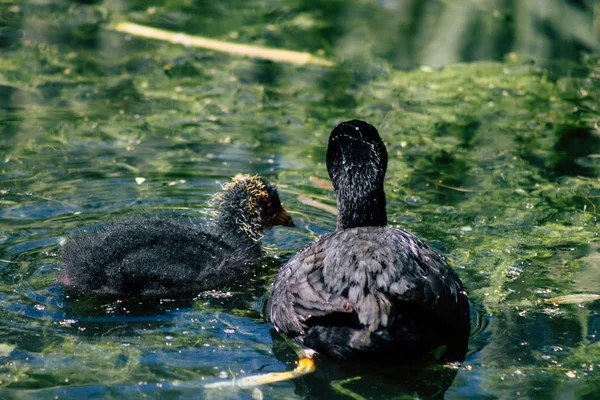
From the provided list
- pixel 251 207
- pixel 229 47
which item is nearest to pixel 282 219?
pixel 251 207

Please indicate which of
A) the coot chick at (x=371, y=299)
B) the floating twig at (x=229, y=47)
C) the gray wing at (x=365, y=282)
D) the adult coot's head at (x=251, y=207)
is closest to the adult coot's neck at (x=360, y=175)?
the coot chick at (x=371, y=299)

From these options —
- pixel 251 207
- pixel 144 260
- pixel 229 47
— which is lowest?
pixel 144 260

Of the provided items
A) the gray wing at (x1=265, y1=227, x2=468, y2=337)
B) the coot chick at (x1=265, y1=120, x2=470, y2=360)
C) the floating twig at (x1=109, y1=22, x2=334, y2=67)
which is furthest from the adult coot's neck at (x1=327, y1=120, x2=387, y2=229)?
the floating twig at (x1=109, y1=22, x2=334, y2=67)

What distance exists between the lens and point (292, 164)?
791 cm

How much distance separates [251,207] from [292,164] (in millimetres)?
1482

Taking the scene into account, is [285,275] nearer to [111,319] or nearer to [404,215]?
[111,319]

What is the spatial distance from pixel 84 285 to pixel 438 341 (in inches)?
82.8

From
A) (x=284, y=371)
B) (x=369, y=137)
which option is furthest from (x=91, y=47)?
(x=284, y=371)

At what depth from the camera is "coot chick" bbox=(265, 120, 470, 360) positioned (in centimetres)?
458

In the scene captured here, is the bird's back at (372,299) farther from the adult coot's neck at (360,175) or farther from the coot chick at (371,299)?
the adult coot's neck at (360,175)

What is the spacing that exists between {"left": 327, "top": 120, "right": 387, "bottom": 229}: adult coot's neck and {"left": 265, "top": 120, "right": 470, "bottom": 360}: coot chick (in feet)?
0.66

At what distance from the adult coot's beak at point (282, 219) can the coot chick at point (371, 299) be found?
128cm

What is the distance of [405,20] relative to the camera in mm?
11766

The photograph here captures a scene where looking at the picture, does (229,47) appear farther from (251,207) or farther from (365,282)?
(365,282)
